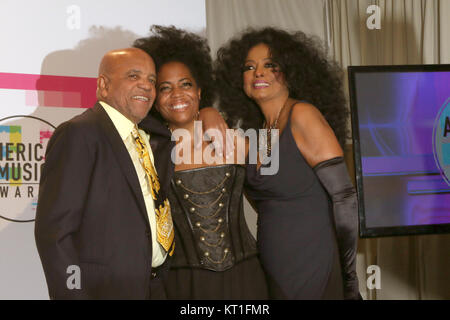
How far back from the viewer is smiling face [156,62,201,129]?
2752 millimetres

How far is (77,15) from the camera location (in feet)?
10.7

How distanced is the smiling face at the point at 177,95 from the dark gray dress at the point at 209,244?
29 cm

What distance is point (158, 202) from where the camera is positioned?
A: 8.11 ft

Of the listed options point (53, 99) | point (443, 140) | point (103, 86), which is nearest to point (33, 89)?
point (53, 99)

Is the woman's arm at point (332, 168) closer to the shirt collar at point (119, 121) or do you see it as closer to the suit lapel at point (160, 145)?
the suit lapel at point (160, 145)

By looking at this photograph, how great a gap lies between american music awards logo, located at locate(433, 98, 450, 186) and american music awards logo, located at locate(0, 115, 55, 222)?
2445 mm

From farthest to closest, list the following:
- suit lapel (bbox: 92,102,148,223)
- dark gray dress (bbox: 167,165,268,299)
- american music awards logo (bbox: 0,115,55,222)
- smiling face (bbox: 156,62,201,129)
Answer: american music awards logo (bbox: 0,115,55,222) → smiling face (bbox: 156,62,201,129) → dark gray dress (bbox: 167,165,268,299) → suit lapel (bbox: 92,102,148,223)

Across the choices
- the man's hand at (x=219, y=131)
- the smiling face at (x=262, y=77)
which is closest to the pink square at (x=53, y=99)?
the man's hand at (x=219, y=131)

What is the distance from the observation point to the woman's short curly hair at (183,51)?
2.97m

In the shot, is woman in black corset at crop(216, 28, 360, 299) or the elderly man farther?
woman in black corset at crop(216, 28, 360, 299)

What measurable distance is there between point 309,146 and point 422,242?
209 cm

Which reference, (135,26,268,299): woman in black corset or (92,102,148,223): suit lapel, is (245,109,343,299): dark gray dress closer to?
(135,26,268,299): woman in black corset

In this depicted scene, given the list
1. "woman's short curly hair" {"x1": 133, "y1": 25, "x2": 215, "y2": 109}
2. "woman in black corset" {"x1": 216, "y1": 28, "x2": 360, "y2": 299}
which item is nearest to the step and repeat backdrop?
"woman's short curly hair" {"x1": 133, "y1": 25, "x2": 215, "y2": 109}

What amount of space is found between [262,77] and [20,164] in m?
1.47
